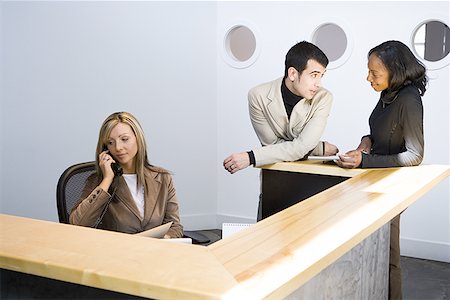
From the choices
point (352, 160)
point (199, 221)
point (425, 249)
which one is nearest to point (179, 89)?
point (199, 221)

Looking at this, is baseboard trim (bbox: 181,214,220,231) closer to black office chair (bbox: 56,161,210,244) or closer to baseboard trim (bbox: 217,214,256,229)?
baseboard trim (bbox: 217,214,256,229)

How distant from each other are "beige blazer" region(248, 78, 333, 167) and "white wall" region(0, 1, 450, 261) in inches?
74.4

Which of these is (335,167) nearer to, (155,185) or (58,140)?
(155,185)

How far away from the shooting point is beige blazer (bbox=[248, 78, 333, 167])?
3.64 metres

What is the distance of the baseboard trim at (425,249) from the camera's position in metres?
5.39

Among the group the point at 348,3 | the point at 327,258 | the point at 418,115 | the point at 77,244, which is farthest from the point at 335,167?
the point at 348,3

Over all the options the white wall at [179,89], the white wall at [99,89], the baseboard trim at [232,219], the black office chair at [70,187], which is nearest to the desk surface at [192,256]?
the black office chair at [70,187]

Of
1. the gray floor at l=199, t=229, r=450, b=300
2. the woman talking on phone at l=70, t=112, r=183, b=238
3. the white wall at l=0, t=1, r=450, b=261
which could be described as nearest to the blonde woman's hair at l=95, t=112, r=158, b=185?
the woman talking on phone at l=70, t=112, r=183, b=238

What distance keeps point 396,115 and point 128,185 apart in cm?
136

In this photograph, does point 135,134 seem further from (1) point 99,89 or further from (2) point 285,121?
(1) point 99,89

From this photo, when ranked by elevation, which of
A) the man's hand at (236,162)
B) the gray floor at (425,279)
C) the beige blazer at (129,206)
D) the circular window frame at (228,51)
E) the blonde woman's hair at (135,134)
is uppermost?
the circular window frame at (228,51)

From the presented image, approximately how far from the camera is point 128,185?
307 cm

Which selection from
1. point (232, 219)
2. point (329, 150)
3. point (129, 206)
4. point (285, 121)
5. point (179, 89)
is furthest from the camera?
point (232, 219)

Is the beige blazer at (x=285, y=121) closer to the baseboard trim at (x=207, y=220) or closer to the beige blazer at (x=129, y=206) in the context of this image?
the beige blazer at (x=129, y=206)
